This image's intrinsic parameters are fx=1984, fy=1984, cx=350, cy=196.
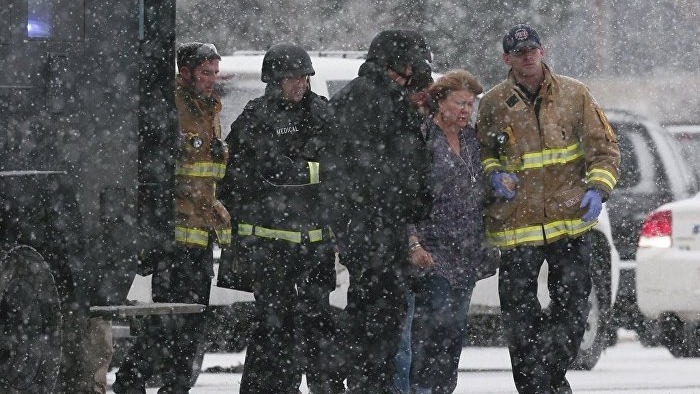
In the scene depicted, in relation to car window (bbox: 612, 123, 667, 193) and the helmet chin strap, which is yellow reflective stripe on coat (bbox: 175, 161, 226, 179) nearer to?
the helmet chin strap

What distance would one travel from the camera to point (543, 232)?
980cm

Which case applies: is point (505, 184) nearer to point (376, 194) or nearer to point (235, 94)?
point (376, 194)

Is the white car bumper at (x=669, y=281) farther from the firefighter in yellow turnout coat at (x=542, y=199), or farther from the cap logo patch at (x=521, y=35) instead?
the cap logo patch at (x=521, y=35)

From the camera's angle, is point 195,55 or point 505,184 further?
point 195,55

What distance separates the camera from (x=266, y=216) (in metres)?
9.90

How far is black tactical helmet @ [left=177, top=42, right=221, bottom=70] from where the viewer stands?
10047 millimetres

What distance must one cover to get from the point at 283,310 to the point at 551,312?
134cm

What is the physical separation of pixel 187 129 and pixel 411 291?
1404 mm

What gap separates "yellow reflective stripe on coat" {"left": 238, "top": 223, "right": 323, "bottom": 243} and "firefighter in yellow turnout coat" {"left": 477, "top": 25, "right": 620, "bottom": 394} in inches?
34.4

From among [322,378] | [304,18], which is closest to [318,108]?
[322,378]

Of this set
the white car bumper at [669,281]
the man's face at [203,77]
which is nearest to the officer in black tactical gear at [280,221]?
the man's face at [203,77]

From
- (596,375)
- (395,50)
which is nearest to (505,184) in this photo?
(395,50)

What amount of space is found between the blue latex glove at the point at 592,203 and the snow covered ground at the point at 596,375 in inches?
91.1

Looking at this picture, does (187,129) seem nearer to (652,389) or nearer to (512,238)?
(512,238)
